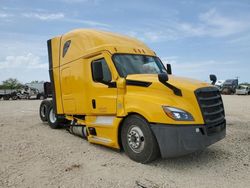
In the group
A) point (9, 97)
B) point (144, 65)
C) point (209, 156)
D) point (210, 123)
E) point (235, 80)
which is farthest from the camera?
point (235, 80)

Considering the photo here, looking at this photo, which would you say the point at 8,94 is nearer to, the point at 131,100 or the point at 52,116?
the point at 52,116

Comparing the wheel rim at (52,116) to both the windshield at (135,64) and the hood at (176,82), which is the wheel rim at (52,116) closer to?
the windshield at (135,64)

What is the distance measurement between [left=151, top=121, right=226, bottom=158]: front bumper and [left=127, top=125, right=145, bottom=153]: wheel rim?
1.40ft

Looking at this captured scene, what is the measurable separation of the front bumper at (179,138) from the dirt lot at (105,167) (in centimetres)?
42

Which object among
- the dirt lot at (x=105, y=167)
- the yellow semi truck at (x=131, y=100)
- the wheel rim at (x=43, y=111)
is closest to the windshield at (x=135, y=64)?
the yellow semi truck at (x=131, y=100)

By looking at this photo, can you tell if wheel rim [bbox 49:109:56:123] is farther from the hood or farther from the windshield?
the hood

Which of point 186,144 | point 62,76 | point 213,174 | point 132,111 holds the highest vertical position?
point 62,76

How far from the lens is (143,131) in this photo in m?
5.50

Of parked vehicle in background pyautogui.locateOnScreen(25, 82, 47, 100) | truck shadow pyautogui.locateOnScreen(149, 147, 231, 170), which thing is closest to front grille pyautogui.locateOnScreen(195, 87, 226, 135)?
truck shadow pyautogui.locateOnScreen(149, 147, 231, 170)

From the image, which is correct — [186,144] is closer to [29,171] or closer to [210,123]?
[210,123]

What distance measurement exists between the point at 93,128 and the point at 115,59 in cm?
185

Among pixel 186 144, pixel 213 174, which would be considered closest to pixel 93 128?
pixel 186 144

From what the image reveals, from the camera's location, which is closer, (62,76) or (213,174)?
(213,174)

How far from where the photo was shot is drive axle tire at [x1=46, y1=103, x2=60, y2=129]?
977 centimetres
